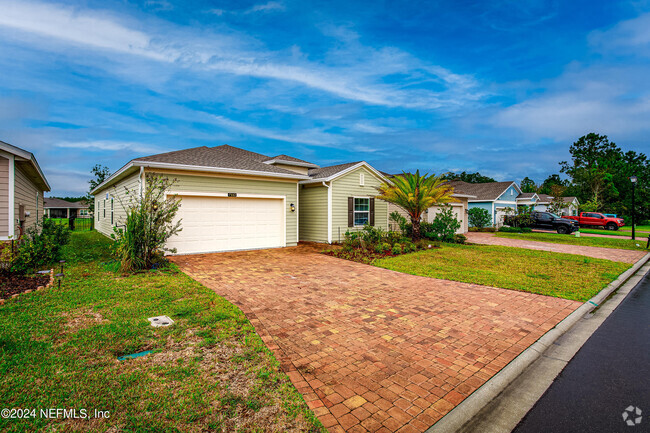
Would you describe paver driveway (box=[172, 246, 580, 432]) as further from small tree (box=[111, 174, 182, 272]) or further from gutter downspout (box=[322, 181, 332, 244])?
gutter downspout (box=[322, 181, 332, 244])

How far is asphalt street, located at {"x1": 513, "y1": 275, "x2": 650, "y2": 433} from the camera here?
8.51 ft

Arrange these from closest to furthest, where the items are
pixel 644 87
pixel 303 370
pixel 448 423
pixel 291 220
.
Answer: pixel 448 423, pixel 303 370, pixel 291 220, pixel 644 87

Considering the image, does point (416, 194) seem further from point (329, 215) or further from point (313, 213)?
point (313, 213)

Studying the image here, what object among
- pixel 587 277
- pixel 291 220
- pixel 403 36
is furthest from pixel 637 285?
pixel 403 36

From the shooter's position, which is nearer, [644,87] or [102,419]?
[102,419]

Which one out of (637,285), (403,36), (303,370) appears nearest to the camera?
(303,370)

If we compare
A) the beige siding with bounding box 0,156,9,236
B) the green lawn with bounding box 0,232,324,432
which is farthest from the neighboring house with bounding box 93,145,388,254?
the green lawn with bounding box 0,232,324,432

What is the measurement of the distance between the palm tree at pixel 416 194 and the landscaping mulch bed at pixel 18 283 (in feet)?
40.3

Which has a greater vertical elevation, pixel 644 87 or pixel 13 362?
pixel 644 87

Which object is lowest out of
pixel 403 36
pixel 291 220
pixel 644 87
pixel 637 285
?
pixel 637 285

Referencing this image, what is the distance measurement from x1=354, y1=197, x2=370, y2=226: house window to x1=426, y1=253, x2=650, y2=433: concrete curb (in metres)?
10.5

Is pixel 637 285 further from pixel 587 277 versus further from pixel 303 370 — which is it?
pixel 303 370

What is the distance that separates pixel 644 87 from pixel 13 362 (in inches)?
1677

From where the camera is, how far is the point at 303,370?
129 inches
